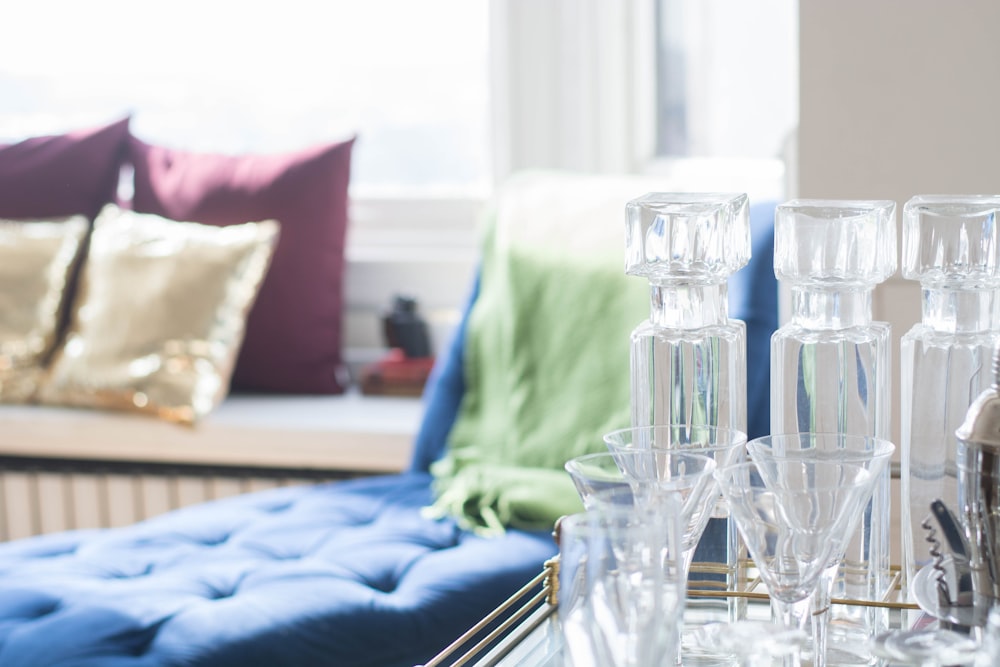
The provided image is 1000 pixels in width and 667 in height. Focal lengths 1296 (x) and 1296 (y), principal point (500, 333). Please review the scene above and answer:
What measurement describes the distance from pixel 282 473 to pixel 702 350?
1.65 m

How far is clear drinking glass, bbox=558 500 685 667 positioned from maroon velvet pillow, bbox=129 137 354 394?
190 cm

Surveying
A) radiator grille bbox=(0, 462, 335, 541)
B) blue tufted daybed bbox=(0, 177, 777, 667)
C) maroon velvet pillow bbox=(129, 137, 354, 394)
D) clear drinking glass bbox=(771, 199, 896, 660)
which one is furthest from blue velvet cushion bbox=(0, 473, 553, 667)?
clear drinking glass bbox=(771, 199, 896, 660)

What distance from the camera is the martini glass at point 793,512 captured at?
734 millimetres

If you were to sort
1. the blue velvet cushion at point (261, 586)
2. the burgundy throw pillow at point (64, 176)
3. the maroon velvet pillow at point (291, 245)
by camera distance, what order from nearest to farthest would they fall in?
the blue velvet cushion at point (261, 586) → the maroon velvet pillow at point (291, 245) → the burgundy throw pillow at point (64, 176)

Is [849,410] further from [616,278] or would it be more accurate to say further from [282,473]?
[282,473]

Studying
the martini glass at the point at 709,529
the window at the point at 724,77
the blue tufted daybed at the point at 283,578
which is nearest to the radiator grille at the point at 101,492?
the blue tufted daybed at the point at 283,578

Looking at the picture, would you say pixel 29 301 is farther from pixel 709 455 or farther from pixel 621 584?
pixel 621 584

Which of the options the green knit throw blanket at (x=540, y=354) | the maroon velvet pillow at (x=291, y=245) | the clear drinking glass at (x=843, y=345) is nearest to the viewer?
the clear drinking glass at (x=843, y=345)

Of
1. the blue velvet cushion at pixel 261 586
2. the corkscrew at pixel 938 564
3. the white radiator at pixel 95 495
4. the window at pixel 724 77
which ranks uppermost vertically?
the window at pixel 724 77

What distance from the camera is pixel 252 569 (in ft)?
5.43

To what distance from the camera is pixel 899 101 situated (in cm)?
154

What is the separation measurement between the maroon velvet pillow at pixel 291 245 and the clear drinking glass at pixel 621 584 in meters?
1.90

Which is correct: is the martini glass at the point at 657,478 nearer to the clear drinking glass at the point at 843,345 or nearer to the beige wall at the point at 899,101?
the clear drinking glass at the point at 843,345

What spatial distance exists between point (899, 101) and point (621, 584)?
1.06 meters
